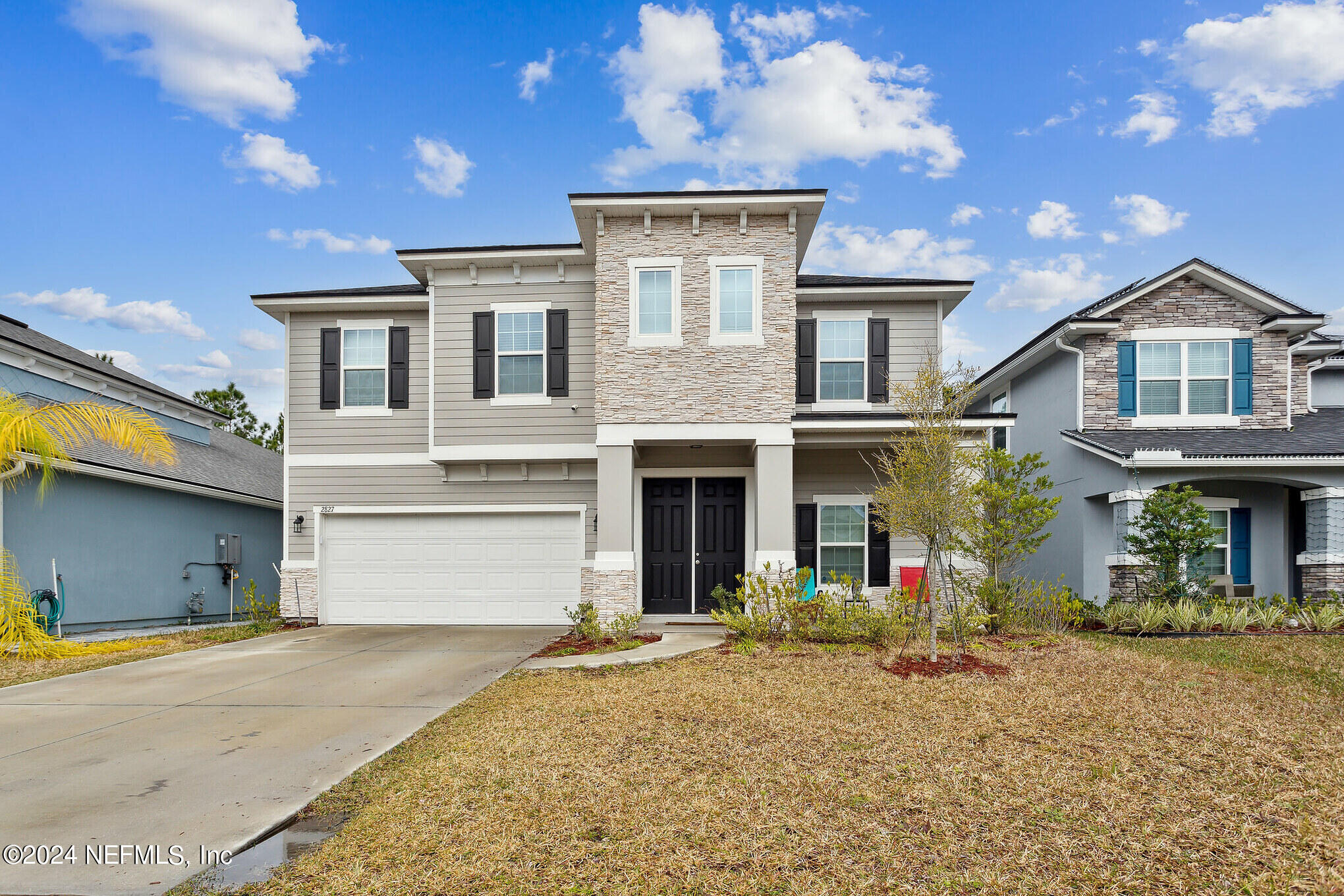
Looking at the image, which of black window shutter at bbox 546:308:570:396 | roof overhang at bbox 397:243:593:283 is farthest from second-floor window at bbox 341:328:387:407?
black window shutter at bbox 546:308:570:396

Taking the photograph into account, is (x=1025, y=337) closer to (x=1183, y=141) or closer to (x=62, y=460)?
(x=1183, y=141)

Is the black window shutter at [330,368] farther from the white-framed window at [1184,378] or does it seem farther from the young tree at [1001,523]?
the white-framed window at [1184,378]

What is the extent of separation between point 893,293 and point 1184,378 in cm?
597

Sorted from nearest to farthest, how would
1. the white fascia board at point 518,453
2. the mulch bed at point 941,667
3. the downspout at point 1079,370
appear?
the mulch bed at point 941,667
the white fascia board at point 518,453
the downspout at point 1079,370

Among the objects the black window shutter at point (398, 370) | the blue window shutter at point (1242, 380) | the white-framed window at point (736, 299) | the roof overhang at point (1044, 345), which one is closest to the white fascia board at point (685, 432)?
the white-framed window at point (736, 299)

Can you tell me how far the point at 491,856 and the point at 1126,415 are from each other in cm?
1436

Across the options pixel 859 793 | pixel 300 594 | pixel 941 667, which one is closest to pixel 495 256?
pixel 300 594

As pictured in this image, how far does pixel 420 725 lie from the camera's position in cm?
652

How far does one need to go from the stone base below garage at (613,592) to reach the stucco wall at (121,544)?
344 inches

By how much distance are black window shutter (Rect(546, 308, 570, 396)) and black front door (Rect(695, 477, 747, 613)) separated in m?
3.00

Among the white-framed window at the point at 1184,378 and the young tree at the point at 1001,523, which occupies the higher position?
the white-framed window at the point at 1184,378

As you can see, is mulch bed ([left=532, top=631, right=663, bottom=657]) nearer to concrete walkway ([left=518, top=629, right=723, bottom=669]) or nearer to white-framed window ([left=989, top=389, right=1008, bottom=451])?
concrete walkway ([left=518, top=629, right=723, bottom=669])

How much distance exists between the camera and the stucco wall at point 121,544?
470 inches

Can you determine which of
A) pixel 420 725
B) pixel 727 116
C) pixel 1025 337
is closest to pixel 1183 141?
pixel 1025 337
